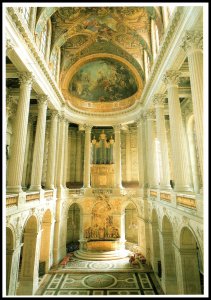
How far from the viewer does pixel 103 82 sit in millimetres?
22062

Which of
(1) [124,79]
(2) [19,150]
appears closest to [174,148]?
(2) [19,150]

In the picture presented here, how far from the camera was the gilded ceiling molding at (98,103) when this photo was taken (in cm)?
2008

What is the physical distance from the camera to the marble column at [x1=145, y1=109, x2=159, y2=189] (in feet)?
53.6

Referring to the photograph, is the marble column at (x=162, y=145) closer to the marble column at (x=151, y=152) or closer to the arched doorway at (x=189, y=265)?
the marble column at (x=151, y=152)

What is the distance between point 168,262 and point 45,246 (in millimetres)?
9339

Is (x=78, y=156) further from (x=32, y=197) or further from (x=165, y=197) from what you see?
(x=165, y=197)

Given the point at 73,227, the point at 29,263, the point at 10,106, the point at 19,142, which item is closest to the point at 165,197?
the point at 19,142

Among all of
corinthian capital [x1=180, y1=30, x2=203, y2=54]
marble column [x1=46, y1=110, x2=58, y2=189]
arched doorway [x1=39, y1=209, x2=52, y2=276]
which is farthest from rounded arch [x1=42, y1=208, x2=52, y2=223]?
corinthian capital [x1=180, y1=30, x2=203, y2=54]

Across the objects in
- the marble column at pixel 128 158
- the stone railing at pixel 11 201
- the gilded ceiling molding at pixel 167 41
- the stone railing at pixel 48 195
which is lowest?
the stone railing at pixel 48 195

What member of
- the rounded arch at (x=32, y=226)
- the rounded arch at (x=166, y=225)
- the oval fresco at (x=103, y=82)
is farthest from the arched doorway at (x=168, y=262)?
the oval fresco at (x=103, y=82)

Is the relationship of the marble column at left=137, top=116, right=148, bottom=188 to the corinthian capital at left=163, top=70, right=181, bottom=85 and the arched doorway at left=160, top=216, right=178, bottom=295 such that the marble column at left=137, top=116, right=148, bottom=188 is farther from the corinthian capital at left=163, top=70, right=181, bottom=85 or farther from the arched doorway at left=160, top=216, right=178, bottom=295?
the corinthian capital at left=163, top=70, right=181, bottom=85

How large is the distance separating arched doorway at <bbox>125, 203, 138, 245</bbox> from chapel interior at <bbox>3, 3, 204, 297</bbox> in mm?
116

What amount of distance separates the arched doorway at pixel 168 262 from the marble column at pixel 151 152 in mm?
4301

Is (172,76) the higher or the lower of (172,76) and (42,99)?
the higher
